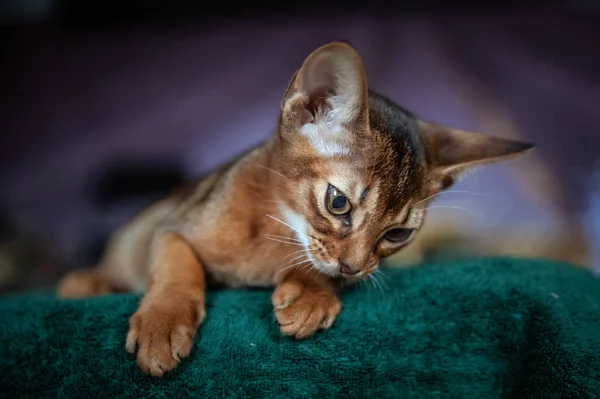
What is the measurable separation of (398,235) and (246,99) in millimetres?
1429

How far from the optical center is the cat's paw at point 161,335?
2.77 ft

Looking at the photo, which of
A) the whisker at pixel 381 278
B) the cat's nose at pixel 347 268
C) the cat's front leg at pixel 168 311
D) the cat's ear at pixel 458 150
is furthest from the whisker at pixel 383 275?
the cat's front leg at pixel 168 311

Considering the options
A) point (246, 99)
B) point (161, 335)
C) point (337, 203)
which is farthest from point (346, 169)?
point (246, 99)

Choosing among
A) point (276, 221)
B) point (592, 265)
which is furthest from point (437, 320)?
point (592, 265)

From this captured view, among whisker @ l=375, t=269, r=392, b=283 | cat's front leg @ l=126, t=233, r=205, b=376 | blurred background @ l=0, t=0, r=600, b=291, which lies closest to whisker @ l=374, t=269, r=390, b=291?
whisker @ l=375, t=269, r=392, b=283

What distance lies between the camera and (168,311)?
0.92m

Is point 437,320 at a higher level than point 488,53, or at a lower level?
lower

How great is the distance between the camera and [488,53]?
7.86 feet

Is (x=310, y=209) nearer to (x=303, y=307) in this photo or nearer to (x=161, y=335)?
(x=303, y=307)

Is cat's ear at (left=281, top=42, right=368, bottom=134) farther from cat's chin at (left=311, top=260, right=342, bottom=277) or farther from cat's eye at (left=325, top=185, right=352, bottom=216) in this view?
cat's chin at (left=311, top=260, right=342, bottom=277)

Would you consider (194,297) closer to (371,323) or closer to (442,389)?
(371,323)

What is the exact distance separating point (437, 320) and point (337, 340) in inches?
7.6

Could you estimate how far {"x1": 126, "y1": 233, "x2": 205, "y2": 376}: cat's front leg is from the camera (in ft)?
2.79

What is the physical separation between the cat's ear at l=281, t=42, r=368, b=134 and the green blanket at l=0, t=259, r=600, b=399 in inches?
14.0
